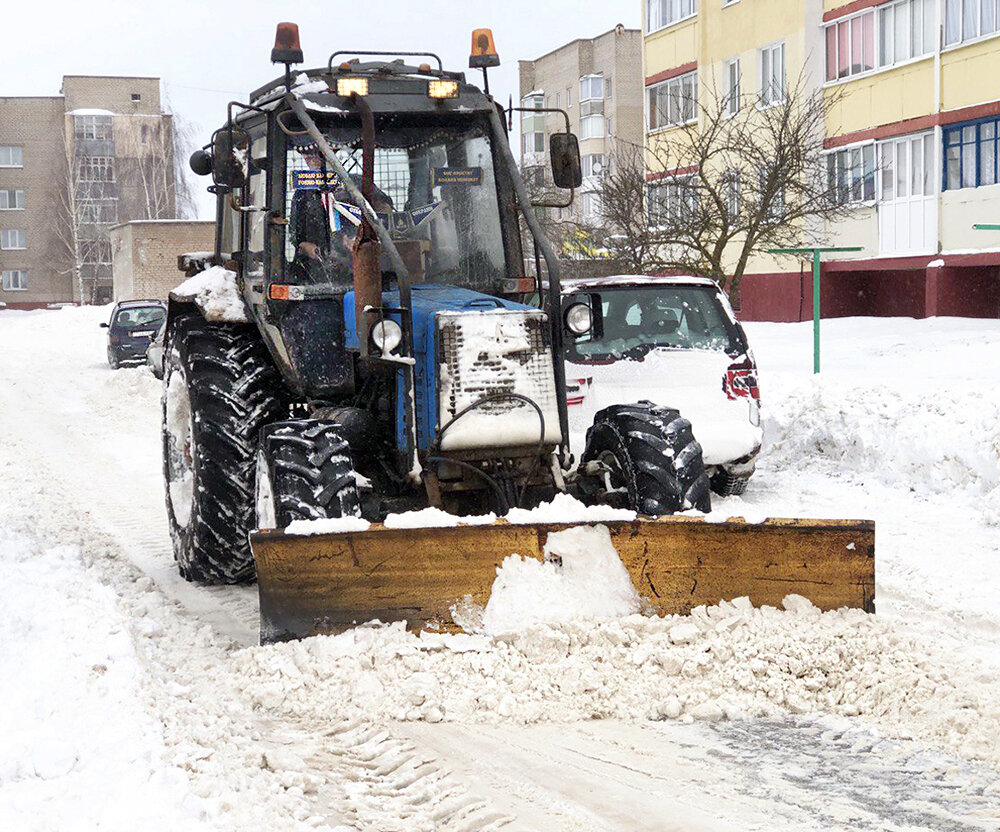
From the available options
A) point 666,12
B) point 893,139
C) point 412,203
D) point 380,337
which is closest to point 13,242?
point 666,12

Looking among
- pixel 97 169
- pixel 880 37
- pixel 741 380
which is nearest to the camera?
pixel 741 380

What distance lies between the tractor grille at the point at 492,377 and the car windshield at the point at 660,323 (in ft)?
12.6

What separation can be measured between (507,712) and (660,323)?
5821 millimetres

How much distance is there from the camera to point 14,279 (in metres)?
77.9

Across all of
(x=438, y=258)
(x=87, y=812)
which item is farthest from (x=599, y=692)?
(x=438, y=258)

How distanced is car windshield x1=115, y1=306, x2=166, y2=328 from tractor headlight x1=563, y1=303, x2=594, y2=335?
22862 millimetres

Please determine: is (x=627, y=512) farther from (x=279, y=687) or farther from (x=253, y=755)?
(x=253, y=755)

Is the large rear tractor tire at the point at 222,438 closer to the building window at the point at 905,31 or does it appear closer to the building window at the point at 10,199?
the building window at the point at 905,31

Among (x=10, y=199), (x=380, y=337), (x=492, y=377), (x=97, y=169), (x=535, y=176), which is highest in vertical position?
(x=97, y=169)

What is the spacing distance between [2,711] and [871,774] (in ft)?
8.62

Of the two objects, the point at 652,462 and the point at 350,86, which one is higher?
the point at 350,86

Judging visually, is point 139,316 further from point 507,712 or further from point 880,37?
point 507,712

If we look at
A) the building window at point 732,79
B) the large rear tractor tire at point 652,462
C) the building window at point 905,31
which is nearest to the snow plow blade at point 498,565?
the large rear tractor tire at point 652,462

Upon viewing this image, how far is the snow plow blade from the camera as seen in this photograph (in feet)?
17.6
